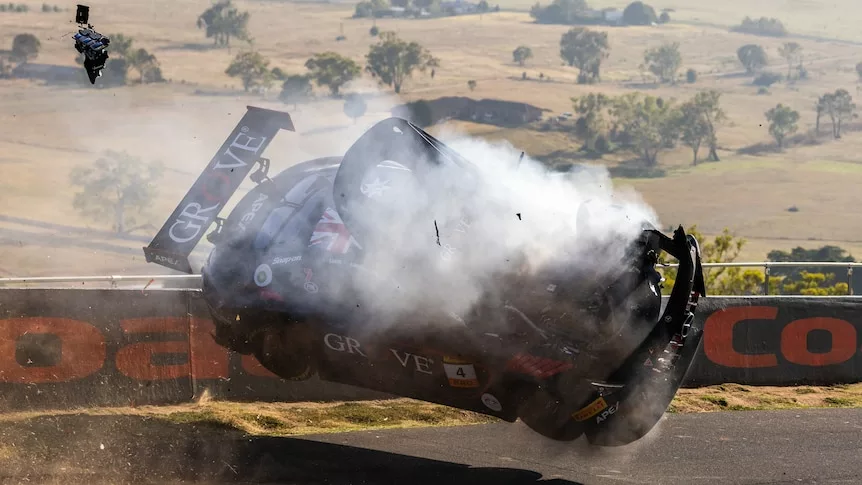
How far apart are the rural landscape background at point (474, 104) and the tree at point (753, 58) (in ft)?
0.96

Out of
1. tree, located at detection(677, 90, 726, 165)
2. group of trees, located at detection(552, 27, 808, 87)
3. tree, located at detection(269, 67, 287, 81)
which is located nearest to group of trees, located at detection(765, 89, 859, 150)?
tree, located at detection(677, 90, 726, 165)

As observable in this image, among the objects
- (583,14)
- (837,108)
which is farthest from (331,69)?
(583,14)

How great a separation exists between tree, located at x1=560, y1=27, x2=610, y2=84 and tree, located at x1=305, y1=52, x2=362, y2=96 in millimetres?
32030

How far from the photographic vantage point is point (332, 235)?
927cm

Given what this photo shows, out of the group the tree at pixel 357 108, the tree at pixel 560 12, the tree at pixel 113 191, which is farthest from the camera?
the tree at pixel 560 12

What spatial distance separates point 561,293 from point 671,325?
0.98 m

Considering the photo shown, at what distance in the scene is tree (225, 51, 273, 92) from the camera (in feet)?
205

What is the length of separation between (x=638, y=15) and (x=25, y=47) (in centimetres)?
9116

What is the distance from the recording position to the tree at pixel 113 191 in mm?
41406

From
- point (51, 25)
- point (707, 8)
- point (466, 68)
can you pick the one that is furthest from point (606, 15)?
point (51, 25)

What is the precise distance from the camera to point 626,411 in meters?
8.76

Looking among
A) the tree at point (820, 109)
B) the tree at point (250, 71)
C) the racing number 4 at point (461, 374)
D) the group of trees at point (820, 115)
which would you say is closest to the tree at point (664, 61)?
the group of trees at point (820, 115)

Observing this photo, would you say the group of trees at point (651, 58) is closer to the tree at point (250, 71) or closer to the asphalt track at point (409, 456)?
the tree at point (250, 71)

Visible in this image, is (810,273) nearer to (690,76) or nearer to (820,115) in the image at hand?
(820,115)
